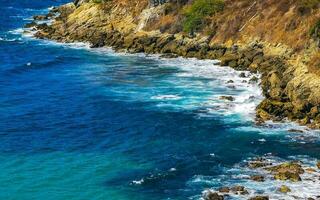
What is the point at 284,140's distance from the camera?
69.3 meters

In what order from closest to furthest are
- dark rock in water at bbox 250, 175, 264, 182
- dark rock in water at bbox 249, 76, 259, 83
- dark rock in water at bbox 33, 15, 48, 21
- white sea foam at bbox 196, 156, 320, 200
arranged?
white sea foam at bbox 196, 156, 320, 200 < dark rock in water at bbox 250, 175, 264, 182 < dark rock in water at bbox 249, 76, 259, 83 < dark rock in water at bbox 33, 15, 48, 21

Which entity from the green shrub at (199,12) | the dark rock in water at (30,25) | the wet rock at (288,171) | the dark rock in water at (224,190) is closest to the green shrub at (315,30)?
the green shrub at (199,12)

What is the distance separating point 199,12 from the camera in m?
124

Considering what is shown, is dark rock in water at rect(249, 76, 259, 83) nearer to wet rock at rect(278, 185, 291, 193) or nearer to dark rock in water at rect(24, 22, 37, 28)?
wet rock at rect(278, 185, 291, 193)

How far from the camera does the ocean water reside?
5888 centimetres

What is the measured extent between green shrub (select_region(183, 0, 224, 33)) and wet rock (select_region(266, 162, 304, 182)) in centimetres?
6242

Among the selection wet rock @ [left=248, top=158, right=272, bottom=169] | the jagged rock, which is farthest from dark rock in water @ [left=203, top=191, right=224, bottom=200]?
the jagged rock

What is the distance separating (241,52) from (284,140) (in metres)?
40.8

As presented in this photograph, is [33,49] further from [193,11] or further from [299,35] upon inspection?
[299,35]

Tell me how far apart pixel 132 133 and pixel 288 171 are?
70.2ft

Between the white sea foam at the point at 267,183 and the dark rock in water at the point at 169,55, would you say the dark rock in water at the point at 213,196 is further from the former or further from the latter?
the dark rock in water at the point at 169,55

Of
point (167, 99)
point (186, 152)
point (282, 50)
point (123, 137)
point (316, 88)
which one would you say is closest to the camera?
point (186, 152)

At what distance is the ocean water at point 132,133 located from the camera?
5888 cm

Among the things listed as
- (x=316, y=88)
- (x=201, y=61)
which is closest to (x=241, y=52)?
(x=201, y=61)
